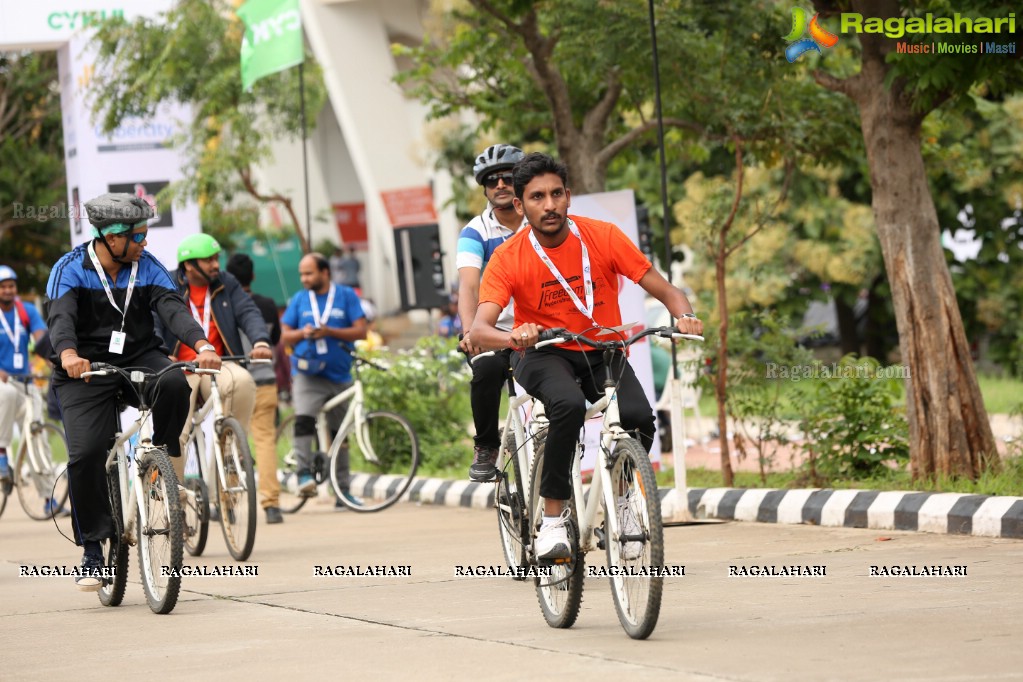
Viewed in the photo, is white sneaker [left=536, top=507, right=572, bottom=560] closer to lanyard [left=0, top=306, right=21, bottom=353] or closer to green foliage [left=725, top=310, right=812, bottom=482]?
green foliage [left=725, top=310, right=812, bottom=482]

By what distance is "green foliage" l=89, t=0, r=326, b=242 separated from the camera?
21312mm

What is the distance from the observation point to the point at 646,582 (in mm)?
6078

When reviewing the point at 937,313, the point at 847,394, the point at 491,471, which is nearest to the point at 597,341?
the point at 491,471

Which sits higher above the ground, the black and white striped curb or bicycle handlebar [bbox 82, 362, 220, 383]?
bicycle handlebar [bbox 82, 362, 220, 383]

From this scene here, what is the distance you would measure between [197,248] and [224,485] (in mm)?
1851

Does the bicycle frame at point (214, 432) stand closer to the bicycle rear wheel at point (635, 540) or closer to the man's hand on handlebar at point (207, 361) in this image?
the man's hand on handlebar at point (207, 361)

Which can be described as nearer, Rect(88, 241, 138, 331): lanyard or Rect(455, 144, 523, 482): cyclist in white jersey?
Rect(88, 241, 138, 331): lanyard

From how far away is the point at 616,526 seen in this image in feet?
20.6

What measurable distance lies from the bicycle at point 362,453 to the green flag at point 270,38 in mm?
4207

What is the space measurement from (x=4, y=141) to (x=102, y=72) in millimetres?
9745

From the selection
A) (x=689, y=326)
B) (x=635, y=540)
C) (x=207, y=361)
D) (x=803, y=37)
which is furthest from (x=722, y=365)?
(x=635, y=540)

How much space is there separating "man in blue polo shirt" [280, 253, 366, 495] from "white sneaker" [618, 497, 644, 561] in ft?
23.6

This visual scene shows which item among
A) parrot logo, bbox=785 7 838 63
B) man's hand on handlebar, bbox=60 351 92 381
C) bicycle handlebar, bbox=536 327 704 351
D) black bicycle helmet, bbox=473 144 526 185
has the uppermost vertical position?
parrot logo, bbox=785 7 838 63

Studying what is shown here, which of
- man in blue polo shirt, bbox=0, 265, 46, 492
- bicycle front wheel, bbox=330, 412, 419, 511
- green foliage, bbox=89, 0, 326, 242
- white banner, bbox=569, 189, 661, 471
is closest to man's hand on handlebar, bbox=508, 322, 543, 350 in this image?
white banner, bbox=569, 189, 661, 471
